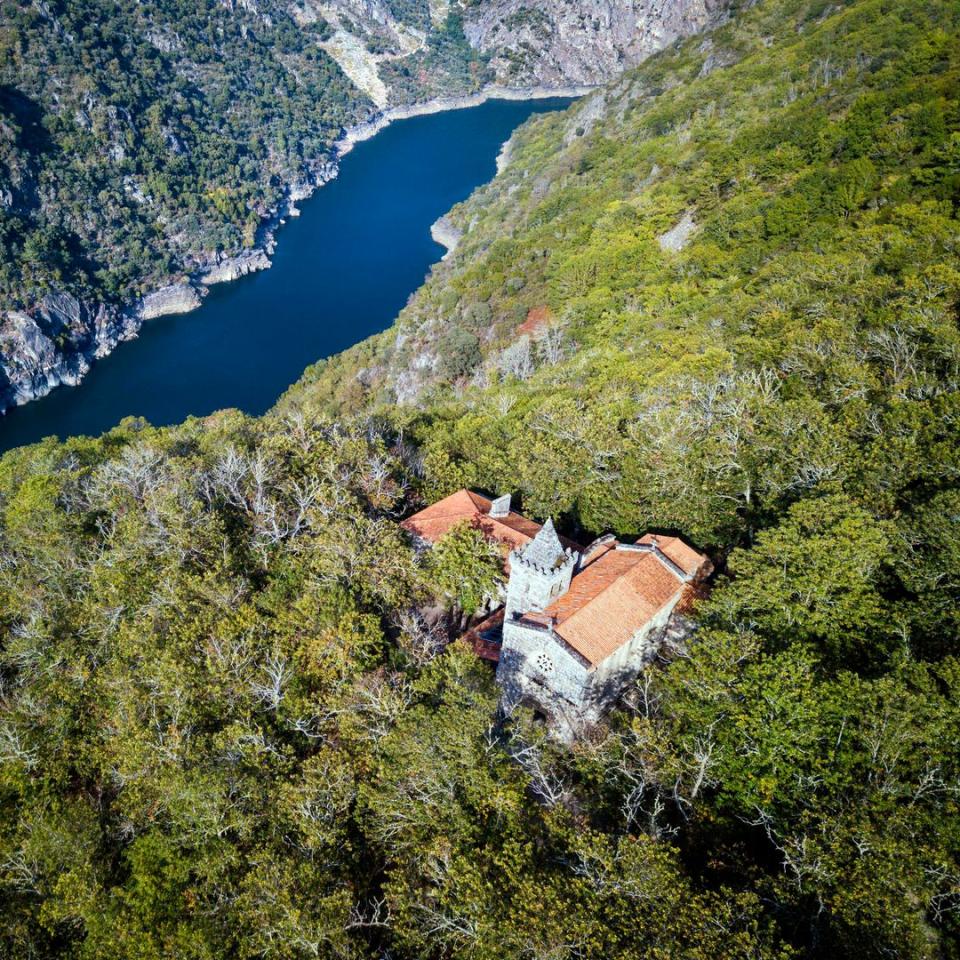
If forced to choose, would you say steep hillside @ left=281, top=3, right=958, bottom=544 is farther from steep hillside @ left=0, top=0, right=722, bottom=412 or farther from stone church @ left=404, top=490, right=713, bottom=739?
steep hillside @ left=0, top=0, right=722, bottom=412

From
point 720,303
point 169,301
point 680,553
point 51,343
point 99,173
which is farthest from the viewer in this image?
point 99,173

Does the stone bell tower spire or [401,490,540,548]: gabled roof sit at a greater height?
the stone bell tower spire

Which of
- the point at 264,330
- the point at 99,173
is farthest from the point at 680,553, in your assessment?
the point at 99,173

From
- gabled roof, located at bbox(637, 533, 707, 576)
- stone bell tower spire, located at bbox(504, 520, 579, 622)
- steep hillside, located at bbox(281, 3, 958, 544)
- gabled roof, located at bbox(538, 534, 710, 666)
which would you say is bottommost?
steep hillside, located at bbox(281, 3, 958, 544)

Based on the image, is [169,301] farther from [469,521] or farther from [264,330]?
[469,521]

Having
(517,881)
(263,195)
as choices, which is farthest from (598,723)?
(263,195)

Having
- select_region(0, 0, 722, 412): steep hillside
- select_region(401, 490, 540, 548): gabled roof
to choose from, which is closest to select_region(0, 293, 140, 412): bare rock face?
select_region(0, 0, 722, 412): steep hillside

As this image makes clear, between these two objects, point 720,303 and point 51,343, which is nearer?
point 720,303

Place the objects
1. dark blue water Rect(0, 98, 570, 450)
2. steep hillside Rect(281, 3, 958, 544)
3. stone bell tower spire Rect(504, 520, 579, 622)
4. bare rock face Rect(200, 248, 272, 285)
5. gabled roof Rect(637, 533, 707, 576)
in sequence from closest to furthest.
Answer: stone bell tower spire Rect(504, 520, 579, 622), gabled roof Rect(637, 533, 707, 576), steep hillside Rect(281, 3, 958, 544), dark blue water Rect(0, 98, 570, 450), bare rock face Rect(200, 248, 272, 285)
